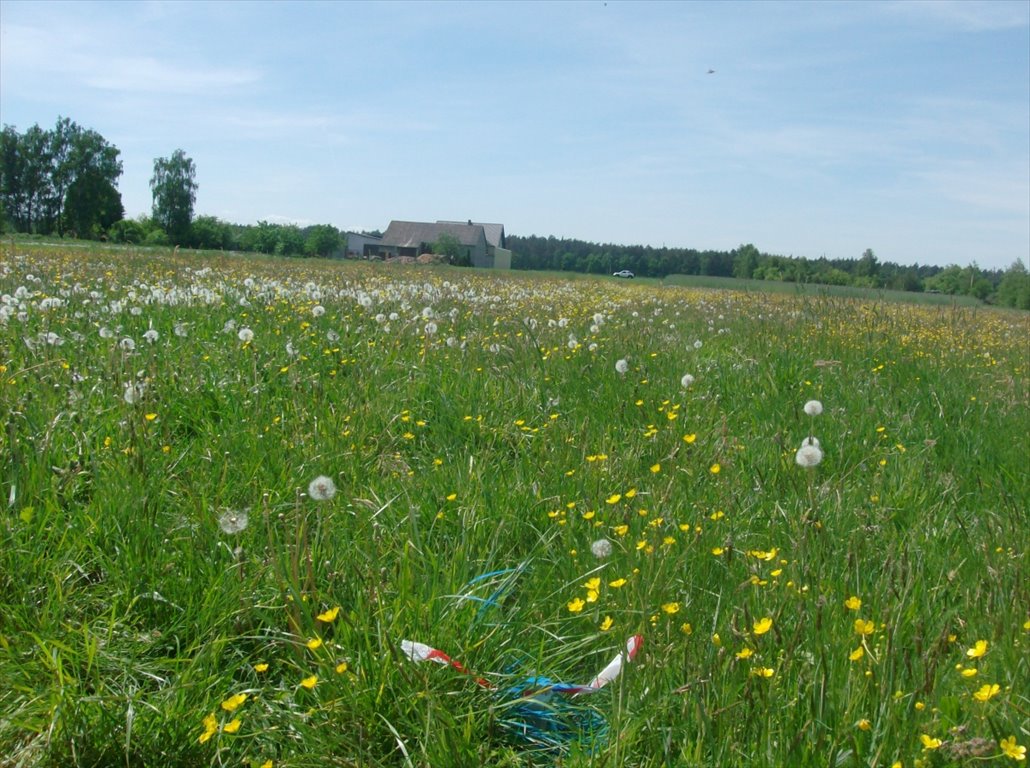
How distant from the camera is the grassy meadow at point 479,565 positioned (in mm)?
1868

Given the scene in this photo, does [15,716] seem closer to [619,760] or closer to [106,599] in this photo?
[106,599]

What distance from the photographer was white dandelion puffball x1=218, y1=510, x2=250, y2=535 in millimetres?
2576

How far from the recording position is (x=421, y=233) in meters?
90.8

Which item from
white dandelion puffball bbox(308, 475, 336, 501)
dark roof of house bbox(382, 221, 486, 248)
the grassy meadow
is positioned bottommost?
the grassy meadow

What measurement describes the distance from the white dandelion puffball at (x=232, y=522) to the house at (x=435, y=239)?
83.9m

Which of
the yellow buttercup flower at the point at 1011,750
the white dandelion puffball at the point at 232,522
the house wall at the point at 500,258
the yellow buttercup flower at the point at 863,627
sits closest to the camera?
the yellow buttercup flower at the point at 1011,750

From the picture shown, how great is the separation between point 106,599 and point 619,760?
1.48 m

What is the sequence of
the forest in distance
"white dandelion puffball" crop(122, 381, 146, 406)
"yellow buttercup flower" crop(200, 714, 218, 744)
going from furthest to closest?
1. the forest in distance
2. "white dandelion puffball" crop(122, 381, 146, 406)
3. "yellow buttercup flower" crop(200, 714, 218, 744)

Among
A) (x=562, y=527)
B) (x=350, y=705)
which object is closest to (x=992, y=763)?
(x=350, y=705)

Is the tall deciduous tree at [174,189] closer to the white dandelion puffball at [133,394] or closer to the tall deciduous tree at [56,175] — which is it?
the tall deciduous tree at [56,175]

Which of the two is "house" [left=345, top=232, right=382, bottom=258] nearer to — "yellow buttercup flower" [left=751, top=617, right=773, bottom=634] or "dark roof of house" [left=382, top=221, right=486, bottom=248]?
"dark roof of house" [left=382, top=221, right=486, bottom=248]

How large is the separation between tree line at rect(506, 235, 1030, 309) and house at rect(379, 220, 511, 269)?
11.2ft

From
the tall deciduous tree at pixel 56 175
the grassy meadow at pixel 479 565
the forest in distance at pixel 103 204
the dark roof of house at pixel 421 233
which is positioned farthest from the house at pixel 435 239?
the grassy meadow at pixel 479 565

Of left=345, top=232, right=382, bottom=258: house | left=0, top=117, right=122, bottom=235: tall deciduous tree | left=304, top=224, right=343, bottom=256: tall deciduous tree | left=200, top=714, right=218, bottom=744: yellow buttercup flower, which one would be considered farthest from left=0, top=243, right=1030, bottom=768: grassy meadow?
left=345, top=232, right=382, bottom=258: house
